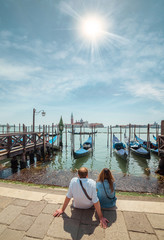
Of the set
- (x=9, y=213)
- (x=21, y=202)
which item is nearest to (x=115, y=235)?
(x=9, y=213)

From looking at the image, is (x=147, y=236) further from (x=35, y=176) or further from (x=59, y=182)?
(x=35, y=176)

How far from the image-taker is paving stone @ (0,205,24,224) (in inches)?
101

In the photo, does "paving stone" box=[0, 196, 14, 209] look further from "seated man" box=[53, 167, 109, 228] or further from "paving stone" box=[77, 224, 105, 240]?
"paving stone" box=[77, 224, 105, 240]

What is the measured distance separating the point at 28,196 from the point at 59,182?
179 inches

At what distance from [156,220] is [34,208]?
8.96 feet

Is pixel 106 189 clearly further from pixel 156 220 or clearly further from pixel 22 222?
pixel 22 222

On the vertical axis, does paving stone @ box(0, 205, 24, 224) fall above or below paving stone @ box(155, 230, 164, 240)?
below

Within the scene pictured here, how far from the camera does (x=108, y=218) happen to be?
8.66ft

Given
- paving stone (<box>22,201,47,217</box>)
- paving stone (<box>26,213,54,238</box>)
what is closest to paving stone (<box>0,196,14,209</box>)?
paving stone (<box>22,201,47,217</box>)

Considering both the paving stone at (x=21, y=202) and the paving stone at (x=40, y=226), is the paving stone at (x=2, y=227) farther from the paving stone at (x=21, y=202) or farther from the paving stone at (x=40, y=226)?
the paving stone at (x=21, y=202)

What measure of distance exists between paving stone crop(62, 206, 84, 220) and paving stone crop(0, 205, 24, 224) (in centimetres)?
107

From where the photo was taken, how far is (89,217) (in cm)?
264

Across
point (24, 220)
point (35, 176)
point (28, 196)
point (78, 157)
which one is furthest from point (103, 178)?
point (78, 157)

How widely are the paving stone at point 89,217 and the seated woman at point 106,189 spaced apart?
1.18 feet
